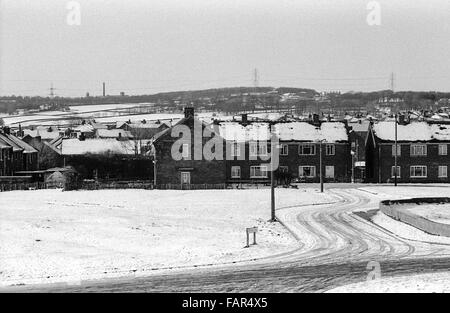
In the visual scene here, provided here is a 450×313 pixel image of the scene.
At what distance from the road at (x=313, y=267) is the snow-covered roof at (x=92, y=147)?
6342 centimetres

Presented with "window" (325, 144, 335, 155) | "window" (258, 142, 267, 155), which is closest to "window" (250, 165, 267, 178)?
"window" (258, 142, 267, 155)

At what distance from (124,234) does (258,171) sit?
48.6 meters

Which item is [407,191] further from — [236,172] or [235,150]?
[235,150]

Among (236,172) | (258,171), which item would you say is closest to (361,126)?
(258,171)

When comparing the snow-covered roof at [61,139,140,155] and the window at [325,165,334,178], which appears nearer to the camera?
the window at [325,165,334,178]

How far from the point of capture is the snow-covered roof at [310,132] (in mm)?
89875

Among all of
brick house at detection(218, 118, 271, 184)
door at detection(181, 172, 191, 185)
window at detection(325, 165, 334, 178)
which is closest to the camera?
door at detection(181, 172, 191, 185)

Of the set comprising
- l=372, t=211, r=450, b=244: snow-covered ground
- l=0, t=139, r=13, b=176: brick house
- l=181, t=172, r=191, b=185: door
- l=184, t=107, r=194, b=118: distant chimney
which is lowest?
l=372, t=211, r=450, b=244: snow-covered ground

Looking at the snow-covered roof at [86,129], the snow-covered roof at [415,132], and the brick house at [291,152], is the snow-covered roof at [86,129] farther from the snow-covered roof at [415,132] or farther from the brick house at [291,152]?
the snow-covered roof at [415,132]

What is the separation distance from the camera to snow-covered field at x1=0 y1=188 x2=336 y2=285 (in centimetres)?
3117

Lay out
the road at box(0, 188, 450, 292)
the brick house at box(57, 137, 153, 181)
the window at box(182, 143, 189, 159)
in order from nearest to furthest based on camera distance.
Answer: the road at box(0, 188, 450, 292), the window at box(182, 143, 189, 159), the brick house at box(57, 137, 153, 181)

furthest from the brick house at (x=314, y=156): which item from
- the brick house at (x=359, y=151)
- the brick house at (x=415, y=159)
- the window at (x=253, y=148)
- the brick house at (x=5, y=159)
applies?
the brick house at (x=5, y=159)

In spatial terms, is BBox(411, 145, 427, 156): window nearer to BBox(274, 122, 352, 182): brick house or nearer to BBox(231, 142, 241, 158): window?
BBox(274, 122, 352, 182): brick house

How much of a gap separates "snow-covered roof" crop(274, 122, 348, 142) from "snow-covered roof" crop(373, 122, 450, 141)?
446cm
